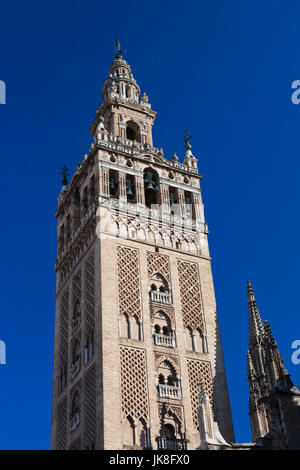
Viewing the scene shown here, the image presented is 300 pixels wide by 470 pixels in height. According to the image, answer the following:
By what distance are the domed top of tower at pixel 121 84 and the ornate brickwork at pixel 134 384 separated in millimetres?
16500

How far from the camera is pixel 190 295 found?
33906 mm

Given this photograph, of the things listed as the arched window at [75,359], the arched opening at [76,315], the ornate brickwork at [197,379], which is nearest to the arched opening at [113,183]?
the arched opening at [76,315]

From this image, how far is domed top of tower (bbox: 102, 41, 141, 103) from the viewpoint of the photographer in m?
42.0

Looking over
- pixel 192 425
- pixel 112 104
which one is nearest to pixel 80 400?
pixel 192 425

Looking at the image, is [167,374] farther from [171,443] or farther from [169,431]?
[171,443]

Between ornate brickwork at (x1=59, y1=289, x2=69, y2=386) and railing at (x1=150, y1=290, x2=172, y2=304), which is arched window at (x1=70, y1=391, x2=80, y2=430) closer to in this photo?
ornate brickwork at (x1=59, y1=289, x2=69, y2=386)

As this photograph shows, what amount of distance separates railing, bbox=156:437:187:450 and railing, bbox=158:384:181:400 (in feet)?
5.74

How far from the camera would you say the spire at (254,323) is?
29.7 metres

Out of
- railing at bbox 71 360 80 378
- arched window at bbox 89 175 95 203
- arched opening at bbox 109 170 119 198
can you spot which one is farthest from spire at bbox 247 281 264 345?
arched window at bbox 89 175 95 203

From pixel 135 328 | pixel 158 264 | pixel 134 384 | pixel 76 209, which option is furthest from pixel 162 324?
pixel 76 209

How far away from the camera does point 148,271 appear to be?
33406mm

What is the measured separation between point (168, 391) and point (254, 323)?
4.42m

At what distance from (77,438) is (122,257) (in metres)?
7.97
